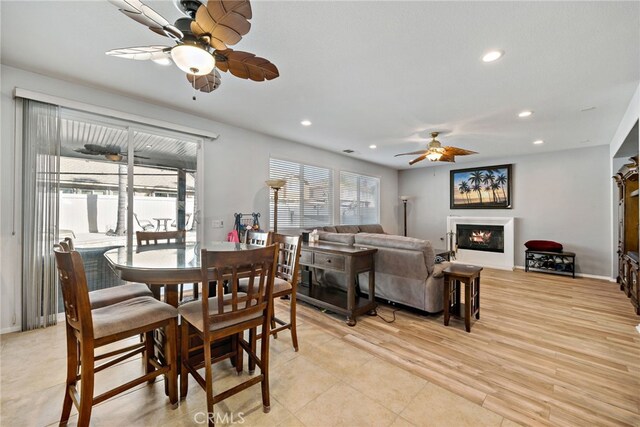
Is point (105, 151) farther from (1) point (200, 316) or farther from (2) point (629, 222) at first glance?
(2) point (629, 222)

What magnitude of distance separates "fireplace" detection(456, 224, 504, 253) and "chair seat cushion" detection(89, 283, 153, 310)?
22.3ft

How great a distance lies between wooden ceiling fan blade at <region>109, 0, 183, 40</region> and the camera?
1.37 meters

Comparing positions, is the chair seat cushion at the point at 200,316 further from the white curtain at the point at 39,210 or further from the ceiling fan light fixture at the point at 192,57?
the white curtain at the point at 39,210

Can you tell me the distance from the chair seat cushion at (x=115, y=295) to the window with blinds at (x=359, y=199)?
15.6 ft

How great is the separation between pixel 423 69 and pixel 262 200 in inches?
125

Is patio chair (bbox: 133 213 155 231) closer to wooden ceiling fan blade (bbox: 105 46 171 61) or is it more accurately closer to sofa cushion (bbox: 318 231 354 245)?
wooden ceiling fan blade (bbox: 105 46 171 61)

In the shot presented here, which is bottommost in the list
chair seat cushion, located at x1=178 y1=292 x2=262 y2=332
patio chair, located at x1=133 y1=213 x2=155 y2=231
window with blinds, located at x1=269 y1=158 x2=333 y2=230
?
chair seat cushion, located at x1=178 y1=292 x2=262 y2=332

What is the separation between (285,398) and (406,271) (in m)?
1.93

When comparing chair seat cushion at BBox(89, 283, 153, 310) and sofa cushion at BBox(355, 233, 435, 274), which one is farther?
sofa cushion at BBox(355, 233, 435, 274)

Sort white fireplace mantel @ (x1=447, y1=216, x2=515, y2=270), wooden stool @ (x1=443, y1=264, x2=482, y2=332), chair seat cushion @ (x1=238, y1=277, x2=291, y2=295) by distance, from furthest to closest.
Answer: white fireplace mantel @ (x1=447, y1=216, x2=515, y2=270) → wooden stool @ (x1=443, y1=264, x2=482, y2=332) → chair seat cushion @ (x1=238, y1=277, x2=291, y2=295)

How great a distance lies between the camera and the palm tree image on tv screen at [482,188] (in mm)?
6223

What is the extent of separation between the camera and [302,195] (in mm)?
5449

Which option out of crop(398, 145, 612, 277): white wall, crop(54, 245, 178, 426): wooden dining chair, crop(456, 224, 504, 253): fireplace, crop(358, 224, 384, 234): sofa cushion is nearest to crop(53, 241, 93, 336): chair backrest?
crop(54, 245, 178, 426): wooden dining chair

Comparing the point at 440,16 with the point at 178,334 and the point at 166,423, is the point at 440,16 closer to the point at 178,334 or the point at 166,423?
the point at 178,334
